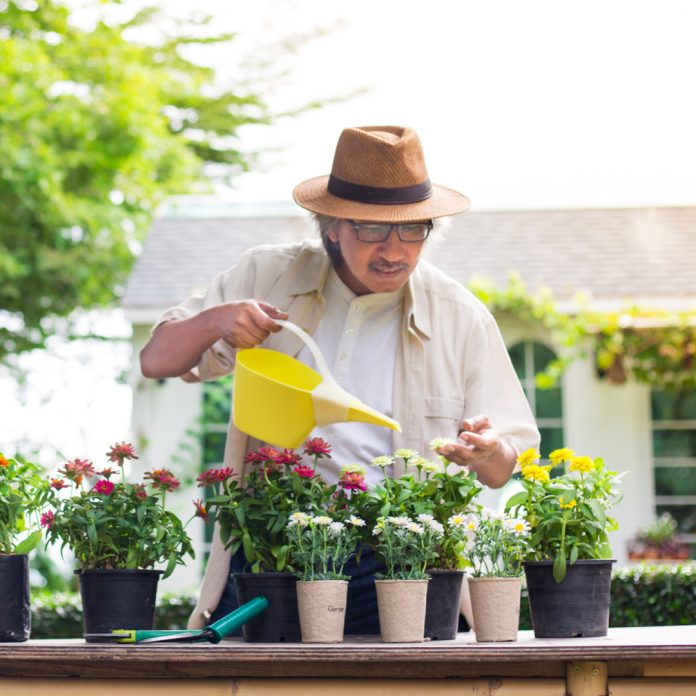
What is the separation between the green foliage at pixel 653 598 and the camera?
4453 mm

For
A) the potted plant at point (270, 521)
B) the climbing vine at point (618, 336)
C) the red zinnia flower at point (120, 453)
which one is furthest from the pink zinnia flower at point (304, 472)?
the climbing vine at point (618, 336)

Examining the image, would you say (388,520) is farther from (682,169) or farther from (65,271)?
(682,169)

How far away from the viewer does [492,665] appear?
5.67ft

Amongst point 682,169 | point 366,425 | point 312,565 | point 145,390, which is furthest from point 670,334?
point 682,169

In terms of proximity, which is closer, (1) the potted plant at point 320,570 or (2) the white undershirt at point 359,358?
(1) the potted plant at point 320,570

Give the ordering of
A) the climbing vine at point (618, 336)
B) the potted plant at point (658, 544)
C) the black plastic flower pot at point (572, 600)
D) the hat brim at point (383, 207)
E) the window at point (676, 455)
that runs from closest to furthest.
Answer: the black plastic flower pot at point (572, 600)
the hat brim at point (383, 207)
the potted plant at point (658, 544)
the climbing vine at point (618, 336)
the window at point (676, 455)

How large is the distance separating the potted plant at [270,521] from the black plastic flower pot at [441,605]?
22 centimetres

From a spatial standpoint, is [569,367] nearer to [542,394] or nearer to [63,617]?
[542,394]

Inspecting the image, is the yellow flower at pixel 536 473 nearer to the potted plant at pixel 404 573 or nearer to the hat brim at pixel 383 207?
the potted plant at pixel 404 573

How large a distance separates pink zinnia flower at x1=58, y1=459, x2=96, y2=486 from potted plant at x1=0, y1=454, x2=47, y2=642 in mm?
46

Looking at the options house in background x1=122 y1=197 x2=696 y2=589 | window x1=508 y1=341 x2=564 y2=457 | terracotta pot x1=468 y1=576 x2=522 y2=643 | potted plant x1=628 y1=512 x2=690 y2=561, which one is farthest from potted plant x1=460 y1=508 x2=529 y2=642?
window x1=508 y1=341 x2=564 y2=457

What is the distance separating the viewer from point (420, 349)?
2.48 meters

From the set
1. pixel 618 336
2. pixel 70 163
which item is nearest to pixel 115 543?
pixel 618 336

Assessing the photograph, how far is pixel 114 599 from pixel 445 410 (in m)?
0.80
